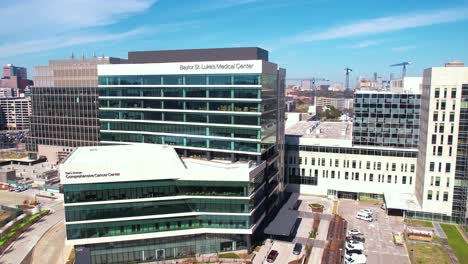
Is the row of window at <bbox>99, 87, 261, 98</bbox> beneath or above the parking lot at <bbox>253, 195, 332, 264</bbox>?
above

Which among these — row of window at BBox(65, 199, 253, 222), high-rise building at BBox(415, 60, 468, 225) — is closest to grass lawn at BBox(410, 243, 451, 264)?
high-rise building at BBox(415, 60, 468, 225)

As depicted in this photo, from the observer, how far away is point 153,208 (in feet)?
207

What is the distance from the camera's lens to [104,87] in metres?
83.0

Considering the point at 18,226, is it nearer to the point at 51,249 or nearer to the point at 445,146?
the point at 51,249

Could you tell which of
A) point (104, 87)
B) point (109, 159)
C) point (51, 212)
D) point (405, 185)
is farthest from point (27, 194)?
point (405, 185)

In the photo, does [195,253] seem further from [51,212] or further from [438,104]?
[438,104]

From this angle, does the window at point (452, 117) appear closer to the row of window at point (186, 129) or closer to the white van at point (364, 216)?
the white van at point (364, 216)

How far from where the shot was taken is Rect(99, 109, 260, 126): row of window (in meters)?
70.3

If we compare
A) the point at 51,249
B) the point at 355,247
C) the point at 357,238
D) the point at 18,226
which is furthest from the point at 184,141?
the point at 18,226

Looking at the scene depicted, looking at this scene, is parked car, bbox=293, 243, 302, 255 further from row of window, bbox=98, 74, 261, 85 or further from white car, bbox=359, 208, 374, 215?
row of window, bbox=98, 74, 261, 85

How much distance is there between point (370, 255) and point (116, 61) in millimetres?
91185

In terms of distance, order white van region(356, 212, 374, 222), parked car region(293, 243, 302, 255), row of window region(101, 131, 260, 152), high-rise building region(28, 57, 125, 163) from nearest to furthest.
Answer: parked car region(293, 243, 302, 255), row of window region(101, 131, 260, 152), white van region(356, 212, 374, 222), high-rise building region(28, 57, 125, 163)

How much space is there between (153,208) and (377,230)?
158ft

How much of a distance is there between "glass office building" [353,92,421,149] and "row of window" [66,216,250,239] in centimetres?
4784
